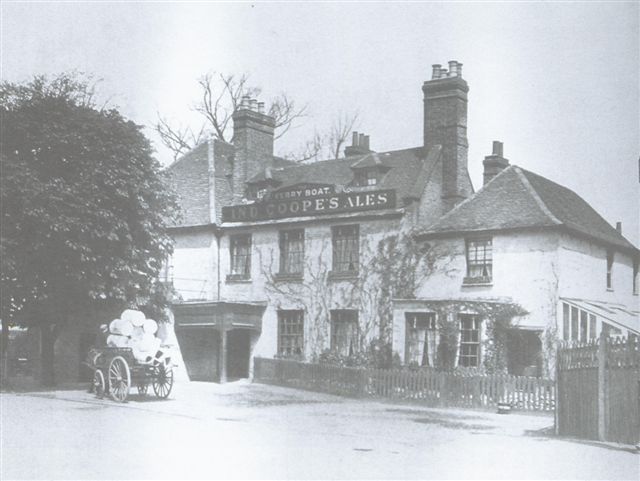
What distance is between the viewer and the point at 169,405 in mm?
18859

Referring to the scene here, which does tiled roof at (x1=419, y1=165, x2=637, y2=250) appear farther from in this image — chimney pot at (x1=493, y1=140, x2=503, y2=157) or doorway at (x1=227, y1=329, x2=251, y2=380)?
doorway at (x1=227, y1=329, x2=251, y2=380)

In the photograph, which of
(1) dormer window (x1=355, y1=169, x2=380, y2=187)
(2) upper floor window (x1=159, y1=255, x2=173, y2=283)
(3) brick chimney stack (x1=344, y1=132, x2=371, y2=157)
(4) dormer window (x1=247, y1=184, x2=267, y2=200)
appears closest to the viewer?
(1) dormer window (x1=355, y1=169, x2=380, y2=187)

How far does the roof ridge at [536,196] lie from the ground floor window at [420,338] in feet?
14.7

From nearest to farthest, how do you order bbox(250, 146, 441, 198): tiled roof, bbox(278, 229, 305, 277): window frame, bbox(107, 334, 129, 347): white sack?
bbox(107, 334, 129, 347): white sack
bbox(250, 146, 441, 198): tiled roof
bbox(278, 229, 305, 277): window frame

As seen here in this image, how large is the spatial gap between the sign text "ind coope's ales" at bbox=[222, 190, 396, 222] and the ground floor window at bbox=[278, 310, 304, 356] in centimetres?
338

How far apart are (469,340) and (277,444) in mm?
11939

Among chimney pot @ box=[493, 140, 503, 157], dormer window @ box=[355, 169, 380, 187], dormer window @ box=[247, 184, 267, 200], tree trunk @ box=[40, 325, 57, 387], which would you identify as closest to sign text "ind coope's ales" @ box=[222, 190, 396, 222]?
dormer window @ box=[247, 184, 267, 200]

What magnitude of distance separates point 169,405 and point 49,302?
5713 mm

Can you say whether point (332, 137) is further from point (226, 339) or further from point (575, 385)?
point (575, 385)

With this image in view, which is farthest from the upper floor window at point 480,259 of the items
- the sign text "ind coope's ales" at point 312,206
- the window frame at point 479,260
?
the sign text "ind coope's ales" at point 312,206

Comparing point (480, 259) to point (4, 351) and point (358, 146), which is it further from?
point (4, 351)

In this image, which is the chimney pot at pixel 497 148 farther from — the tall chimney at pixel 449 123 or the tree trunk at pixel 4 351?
the tree trunk at pixel 4 351

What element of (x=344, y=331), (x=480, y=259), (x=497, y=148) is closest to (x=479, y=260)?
(x=480, y=259)

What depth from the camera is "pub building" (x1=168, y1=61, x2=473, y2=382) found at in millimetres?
27141
